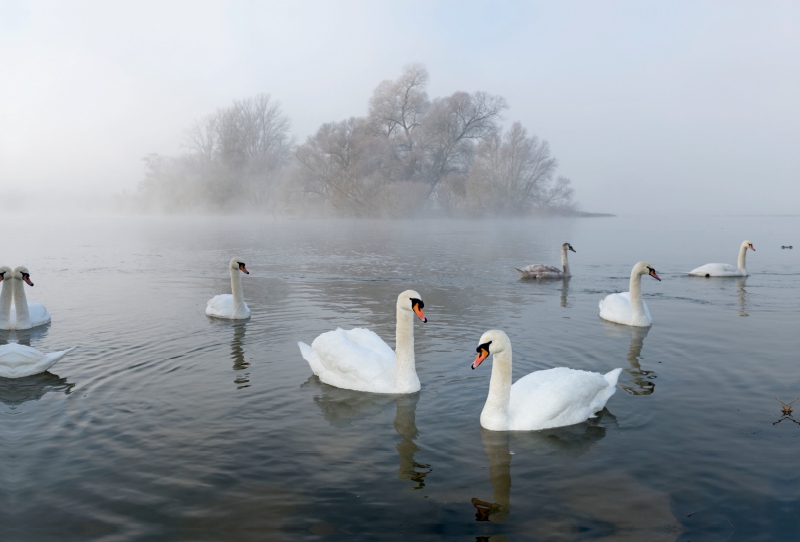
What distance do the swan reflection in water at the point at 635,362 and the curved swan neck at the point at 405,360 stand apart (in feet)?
8.17

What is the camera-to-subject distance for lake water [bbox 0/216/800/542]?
4.39 metres

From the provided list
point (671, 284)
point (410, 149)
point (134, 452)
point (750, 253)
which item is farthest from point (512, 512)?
point (410, 149)

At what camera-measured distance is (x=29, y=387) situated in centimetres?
721

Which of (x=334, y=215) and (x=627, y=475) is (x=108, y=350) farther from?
(x=334, y=215)

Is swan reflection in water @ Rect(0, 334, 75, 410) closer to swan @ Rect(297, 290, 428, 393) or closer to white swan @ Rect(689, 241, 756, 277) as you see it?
swan @ Rect(297, 290, 428, 393)

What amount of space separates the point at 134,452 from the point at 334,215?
59478 mm

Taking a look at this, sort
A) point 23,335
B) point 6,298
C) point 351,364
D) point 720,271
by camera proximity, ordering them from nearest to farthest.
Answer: point 351,364 → point 23,335 → point 6,298 → point 720,271

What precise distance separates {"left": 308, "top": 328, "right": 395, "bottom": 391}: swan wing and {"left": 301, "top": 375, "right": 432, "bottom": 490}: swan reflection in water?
112 mm

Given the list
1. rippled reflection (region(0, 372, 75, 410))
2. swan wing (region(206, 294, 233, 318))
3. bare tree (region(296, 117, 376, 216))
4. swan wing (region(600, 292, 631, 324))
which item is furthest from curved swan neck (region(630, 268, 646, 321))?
bare tree (region(296, 117, 376, 216))

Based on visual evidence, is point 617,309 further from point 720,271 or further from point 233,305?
point 720,271

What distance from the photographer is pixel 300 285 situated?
16.3 m

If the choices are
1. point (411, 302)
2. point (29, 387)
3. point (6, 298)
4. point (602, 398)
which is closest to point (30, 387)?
point (29, 387)

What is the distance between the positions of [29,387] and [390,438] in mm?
4446

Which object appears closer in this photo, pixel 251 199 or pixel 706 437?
pixel 706 437
